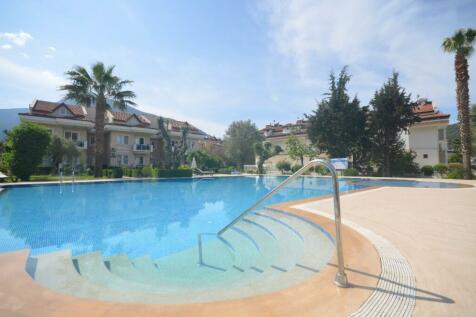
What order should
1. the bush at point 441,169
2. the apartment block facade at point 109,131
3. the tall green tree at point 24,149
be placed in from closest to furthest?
the tall green tree at point 24,149 < the bush at point 441,169 < the apartment block facade at point 109,131

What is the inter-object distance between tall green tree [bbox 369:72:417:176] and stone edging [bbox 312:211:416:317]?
22099mm

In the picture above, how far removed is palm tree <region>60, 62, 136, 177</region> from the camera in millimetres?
20766

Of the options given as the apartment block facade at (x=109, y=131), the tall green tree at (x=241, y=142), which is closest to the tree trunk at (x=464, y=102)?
the apartment block facade at (x=109, y=131)

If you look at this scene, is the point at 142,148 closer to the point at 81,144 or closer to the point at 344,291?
the point at 81,144

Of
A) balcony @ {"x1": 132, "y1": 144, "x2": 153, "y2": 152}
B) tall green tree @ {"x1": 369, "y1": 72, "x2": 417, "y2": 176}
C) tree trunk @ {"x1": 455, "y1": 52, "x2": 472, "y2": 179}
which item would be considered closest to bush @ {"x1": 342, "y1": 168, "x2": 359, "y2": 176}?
tall green tree @ {"x1": 369, "y1": 72, "x2": 417, "y2": 176}

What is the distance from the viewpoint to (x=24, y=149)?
1772cm

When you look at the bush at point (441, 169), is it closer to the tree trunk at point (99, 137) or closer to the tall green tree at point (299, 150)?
the tall green tree at point (299, 150)

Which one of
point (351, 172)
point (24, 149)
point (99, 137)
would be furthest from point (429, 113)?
point (24, 149)

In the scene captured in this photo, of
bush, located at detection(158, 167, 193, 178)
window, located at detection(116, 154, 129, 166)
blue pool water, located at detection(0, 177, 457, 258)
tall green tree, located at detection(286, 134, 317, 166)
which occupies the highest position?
tall green tree, located at detection(286, 134, 317, 166)

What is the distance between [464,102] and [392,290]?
21881mm

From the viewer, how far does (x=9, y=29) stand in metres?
9.30

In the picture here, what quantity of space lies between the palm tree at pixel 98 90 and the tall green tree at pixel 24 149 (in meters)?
4.30

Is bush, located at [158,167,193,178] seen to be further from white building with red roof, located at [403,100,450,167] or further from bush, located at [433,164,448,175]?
white building with red roof, located at [403,100,450,167]

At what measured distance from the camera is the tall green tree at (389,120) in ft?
70.5
